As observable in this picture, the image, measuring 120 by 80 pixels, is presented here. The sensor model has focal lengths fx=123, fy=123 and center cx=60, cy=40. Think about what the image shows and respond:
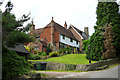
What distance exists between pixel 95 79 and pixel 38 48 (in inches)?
1049

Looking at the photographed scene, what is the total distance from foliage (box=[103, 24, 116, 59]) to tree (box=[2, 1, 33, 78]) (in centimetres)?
1353

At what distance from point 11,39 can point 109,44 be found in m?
15.2

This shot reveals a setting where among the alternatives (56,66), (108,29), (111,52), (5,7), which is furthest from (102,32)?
(5,7)

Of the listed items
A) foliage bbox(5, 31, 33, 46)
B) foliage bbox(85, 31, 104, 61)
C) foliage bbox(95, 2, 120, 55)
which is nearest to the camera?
foliage bbox(5, 31, 33, 46)

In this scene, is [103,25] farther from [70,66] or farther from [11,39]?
Result: [11,39]

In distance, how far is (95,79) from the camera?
873 cm

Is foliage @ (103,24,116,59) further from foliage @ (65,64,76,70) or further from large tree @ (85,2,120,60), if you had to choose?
foliage @ (65,64,76,70)

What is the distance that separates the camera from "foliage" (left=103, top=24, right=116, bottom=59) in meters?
18.4

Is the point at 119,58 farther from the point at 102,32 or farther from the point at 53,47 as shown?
the point at 53,47

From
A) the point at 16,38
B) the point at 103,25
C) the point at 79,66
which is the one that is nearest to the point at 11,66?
the point at 16,38

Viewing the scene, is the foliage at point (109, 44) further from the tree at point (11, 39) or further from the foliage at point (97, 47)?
the tree at point (11, 39)

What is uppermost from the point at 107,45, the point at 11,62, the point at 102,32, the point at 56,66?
the point at 102,32

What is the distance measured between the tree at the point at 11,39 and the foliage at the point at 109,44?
1353 centimetres

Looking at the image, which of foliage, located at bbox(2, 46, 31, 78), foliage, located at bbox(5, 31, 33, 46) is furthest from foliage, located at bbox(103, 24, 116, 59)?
foliage, located at bbox(5, 31, 33, 46)
